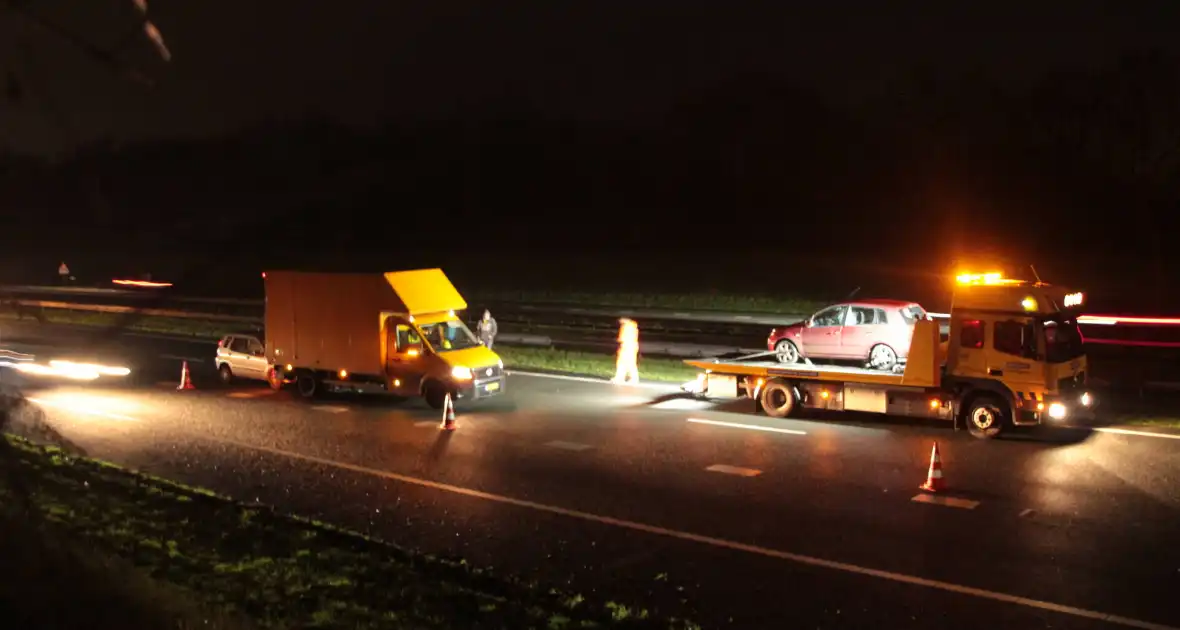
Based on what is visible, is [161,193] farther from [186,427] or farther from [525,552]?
[525,552]

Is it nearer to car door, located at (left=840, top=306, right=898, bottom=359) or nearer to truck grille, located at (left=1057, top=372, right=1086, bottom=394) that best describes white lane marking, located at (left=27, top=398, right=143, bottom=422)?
car door, located at (left=840, top=306, right=898, bottom=359)

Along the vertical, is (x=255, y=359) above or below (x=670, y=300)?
below

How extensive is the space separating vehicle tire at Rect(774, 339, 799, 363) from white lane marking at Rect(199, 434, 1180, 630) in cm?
924

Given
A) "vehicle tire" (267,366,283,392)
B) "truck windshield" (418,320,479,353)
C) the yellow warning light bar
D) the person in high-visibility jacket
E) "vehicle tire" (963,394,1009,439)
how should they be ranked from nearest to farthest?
"vehicle tire" (963,394,1009,439)
the yellow warning light bar
"truck windshield" (418,320,479,353)
"vehicle tire" (267,366,283,392)
the person in high-visibility jacket

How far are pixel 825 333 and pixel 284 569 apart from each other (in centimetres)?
1339

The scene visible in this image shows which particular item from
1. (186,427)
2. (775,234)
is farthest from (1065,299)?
(775,234)

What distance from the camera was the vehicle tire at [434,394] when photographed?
18.6m

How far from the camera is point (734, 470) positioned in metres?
13.7

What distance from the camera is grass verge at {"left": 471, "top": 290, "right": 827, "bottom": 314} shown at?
37500 millimetres

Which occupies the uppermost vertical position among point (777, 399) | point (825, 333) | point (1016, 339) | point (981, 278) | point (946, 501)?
point (981, 278)

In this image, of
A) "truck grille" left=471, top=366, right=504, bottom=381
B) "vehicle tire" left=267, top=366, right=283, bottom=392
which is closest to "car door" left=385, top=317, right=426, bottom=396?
"truck grille" left=471, top=366, right=504, bottom=381

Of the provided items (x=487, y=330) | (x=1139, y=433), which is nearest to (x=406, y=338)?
(x=487, y=330)

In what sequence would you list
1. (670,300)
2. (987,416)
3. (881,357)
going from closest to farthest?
(987,416) < (881,357) < (670,300)

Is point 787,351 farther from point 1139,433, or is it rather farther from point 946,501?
point 946,501
